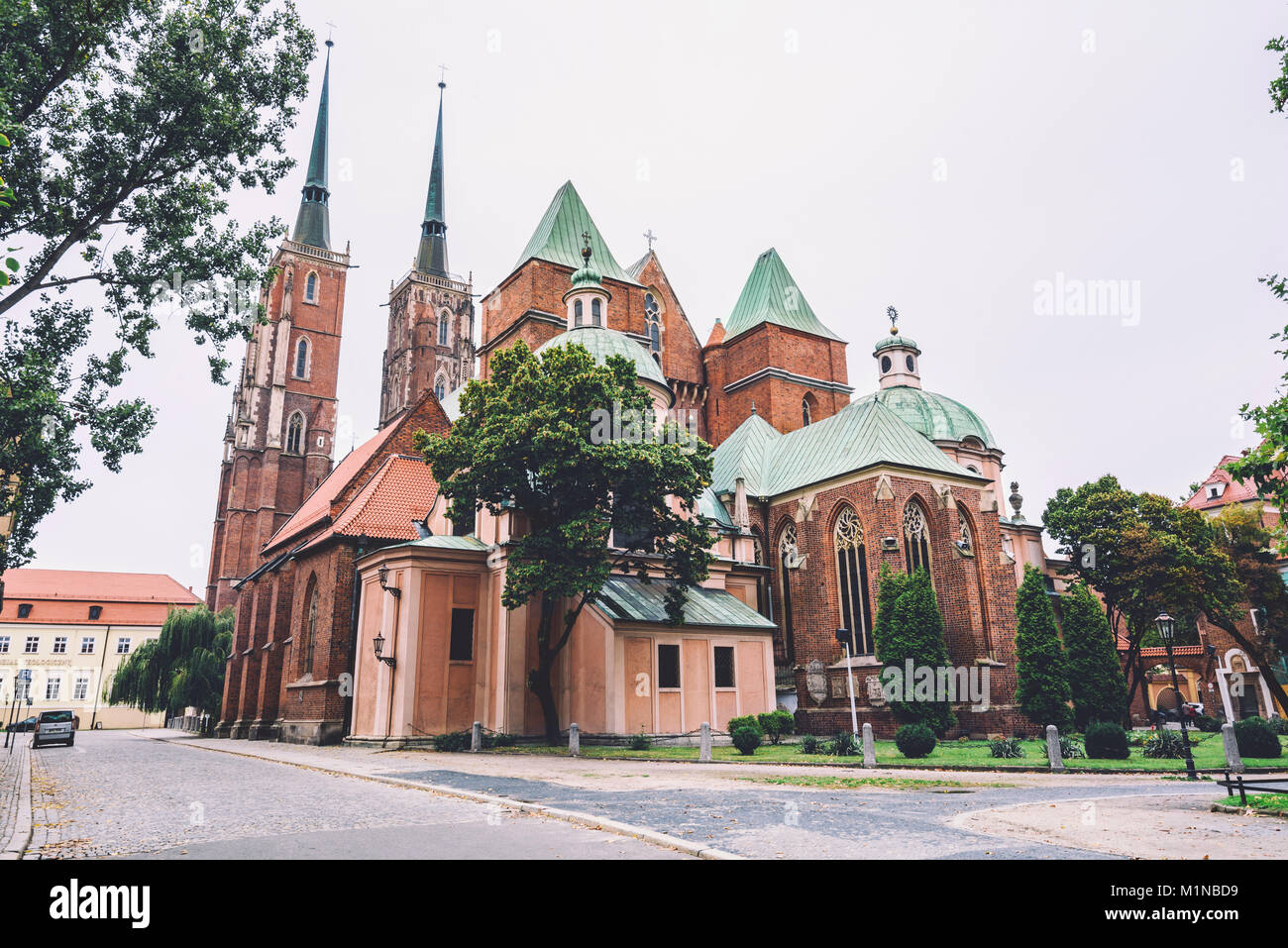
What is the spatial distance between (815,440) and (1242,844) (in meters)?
28.5

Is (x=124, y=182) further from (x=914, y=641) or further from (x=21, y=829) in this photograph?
(x=914, y=641)

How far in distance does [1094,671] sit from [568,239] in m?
30.8

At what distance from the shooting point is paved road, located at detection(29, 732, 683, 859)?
6.89 m

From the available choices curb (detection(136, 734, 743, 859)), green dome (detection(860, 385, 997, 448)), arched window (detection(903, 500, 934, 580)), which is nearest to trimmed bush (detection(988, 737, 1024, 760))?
arched window (detection(903, 500, 934, 580))

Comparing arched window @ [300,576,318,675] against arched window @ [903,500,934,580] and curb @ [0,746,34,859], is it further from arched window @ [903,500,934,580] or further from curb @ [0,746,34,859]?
arched window @ [903,500,934,580]

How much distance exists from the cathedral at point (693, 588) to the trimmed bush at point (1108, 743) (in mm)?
7681

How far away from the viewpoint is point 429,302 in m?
73.8

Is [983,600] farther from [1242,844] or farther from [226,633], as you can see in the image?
[226,633]

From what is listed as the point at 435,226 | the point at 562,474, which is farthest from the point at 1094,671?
the point at 435,226

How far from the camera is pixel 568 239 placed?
41812 millimetres

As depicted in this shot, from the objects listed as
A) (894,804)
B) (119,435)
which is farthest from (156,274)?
(894,804)

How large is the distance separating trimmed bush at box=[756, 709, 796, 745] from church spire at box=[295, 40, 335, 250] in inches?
2178

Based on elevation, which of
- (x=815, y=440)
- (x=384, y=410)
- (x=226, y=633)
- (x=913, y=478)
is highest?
(x=384, y=410)
